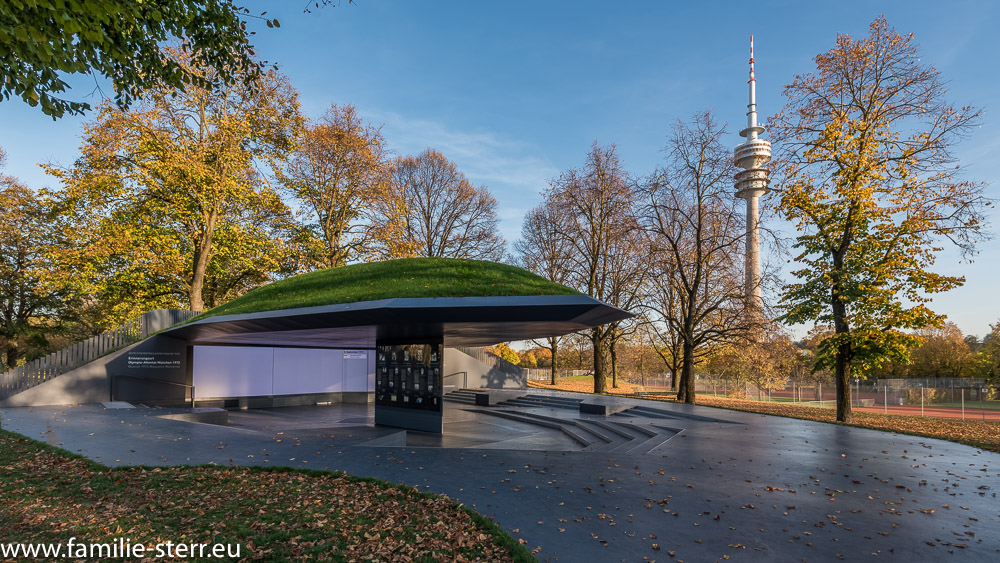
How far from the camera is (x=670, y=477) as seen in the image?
27.8ft

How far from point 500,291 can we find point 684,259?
17929 mm

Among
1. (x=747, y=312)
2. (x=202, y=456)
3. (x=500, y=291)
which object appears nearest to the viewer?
(x=202, y=456)

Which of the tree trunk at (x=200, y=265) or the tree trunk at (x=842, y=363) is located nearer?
the tree trunk at (x=842, y=363)

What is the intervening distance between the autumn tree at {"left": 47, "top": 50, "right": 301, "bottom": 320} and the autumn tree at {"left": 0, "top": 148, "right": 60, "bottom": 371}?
6.94 metres

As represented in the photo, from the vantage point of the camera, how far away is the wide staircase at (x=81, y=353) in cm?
1683

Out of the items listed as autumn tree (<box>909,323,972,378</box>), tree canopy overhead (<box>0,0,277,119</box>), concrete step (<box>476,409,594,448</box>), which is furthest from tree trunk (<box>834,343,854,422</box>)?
autumn tree (<box>909,323,972,378</box>)

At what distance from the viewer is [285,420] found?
60.0 ft

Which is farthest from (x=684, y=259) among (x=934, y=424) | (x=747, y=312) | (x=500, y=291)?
(x=500, y=291)

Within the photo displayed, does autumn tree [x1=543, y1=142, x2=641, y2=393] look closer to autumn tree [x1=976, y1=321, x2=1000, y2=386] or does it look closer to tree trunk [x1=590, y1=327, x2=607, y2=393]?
tree trunk [x1=590, y1=327, x2=607, y2=393]

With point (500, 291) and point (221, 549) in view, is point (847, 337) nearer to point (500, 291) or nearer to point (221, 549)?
point (500, 291)

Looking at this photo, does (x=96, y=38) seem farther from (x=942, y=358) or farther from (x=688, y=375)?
(x=942, y=358)

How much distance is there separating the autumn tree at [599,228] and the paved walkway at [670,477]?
14250 mm

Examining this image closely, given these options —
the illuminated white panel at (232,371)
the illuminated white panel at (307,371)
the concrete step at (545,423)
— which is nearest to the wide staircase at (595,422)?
the concrete step at (545,423)

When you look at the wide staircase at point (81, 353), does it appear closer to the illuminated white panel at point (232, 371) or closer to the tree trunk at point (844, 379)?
the illuminated white panel at point (232, 371)
